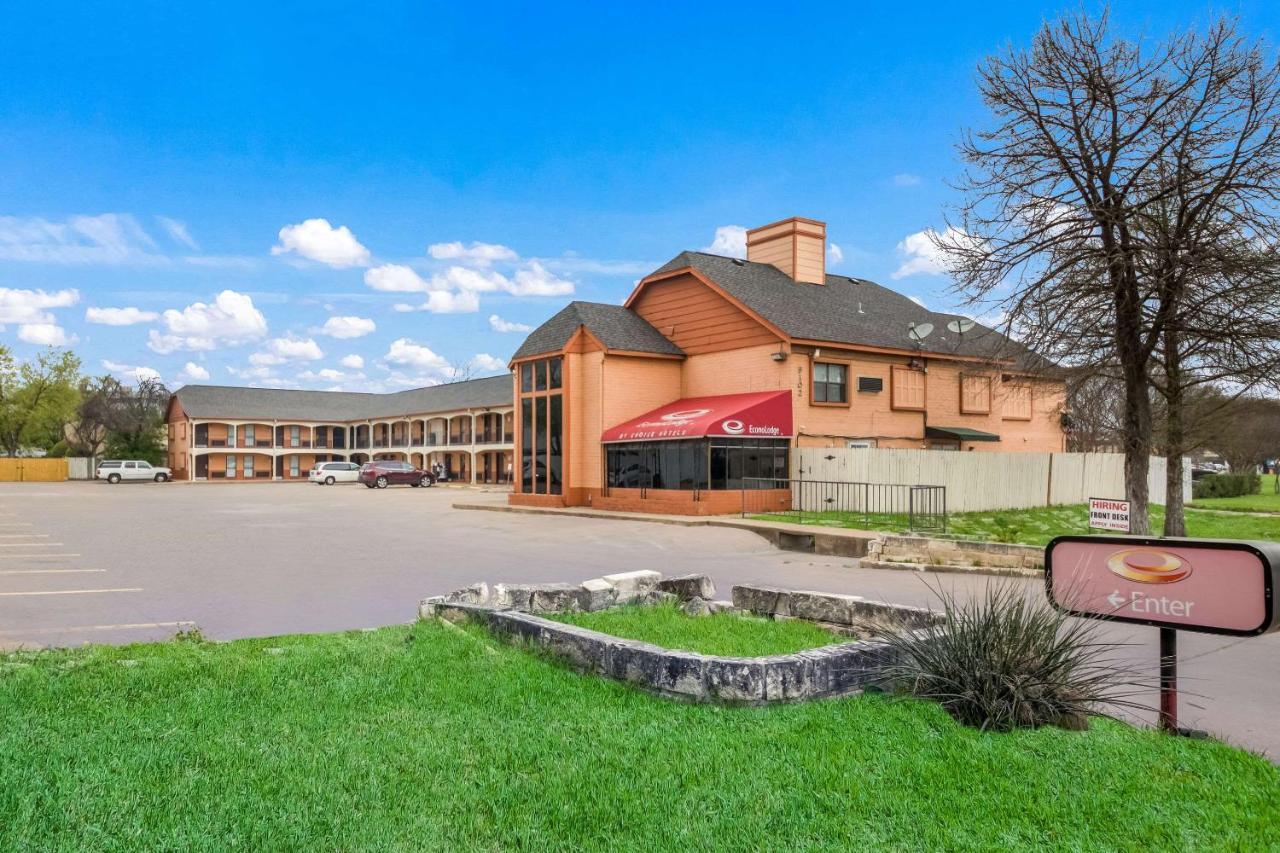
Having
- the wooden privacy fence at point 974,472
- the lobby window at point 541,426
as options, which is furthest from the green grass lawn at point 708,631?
the lobby window at point 541,426

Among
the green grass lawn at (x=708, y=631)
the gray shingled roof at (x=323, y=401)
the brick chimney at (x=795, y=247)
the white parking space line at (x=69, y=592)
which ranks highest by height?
the brick chimney at (x=795, y=247)

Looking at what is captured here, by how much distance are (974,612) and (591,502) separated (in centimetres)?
2613

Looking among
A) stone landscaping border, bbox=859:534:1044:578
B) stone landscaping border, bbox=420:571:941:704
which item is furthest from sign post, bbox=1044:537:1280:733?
stone landscaping border, bbox=859:534:1044:578

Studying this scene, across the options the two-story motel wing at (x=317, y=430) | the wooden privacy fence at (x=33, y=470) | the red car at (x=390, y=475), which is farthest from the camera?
the wooden privacy fence at (x=33, y=470)

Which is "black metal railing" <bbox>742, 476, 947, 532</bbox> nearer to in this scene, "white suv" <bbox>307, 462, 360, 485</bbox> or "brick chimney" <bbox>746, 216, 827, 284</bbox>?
"brick chimney" <bbox>746, 216, 827, 284</bbox>

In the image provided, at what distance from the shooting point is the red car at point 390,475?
58844mm

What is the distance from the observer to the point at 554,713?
5445 mm

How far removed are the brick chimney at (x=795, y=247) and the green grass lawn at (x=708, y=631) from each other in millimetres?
28523

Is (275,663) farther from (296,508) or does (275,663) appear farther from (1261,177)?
(296,508)

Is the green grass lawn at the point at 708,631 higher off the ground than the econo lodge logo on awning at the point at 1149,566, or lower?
lower

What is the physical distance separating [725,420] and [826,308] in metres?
8.68

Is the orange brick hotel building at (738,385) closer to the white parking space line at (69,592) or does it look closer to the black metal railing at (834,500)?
the black metal railing at (834,500)

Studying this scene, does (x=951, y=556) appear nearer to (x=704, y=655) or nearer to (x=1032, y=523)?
(x=1032, y=523)

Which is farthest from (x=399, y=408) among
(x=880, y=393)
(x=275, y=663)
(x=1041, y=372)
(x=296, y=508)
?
(x=275, y=663)
